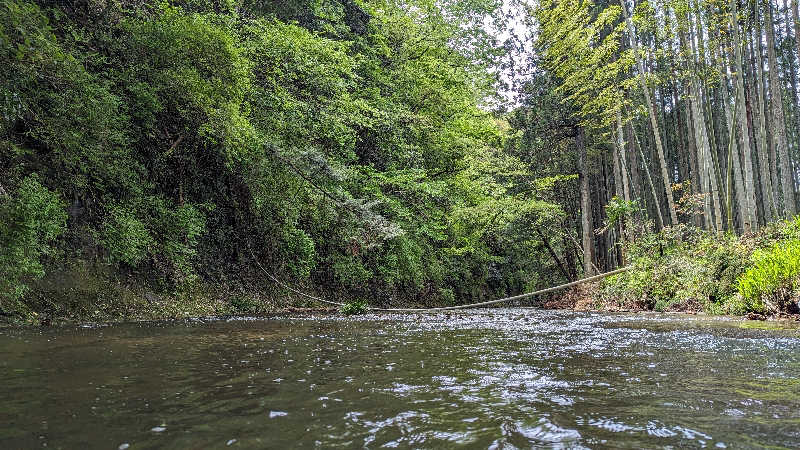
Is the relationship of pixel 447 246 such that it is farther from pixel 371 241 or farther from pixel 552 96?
pixel 371 241

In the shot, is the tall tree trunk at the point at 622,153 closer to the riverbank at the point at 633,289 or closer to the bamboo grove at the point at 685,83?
the bamboo grove at the point at 685,83

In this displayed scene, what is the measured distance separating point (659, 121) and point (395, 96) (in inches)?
668

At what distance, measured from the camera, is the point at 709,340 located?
14.8ft

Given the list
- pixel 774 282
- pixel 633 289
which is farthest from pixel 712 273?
pixel 774 282

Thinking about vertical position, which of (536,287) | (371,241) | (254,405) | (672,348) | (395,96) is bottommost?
(536,287)

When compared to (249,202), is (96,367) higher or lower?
lower

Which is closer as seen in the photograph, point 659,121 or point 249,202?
point 249,202

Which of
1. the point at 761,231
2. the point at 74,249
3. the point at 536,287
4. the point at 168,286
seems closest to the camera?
the point at 74,249

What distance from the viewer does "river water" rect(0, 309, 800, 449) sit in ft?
5.83

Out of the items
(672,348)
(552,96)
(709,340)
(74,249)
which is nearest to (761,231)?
(709,340)

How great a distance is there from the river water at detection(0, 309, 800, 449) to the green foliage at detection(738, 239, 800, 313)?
2.80 m

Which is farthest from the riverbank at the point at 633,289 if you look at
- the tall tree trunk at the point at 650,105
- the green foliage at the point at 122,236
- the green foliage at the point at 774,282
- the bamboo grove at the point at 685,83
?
the bamboo grove at the point at 685,83

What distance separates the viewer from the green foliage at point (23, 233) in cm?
564

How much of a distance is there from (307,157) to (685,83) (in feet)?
55.5
